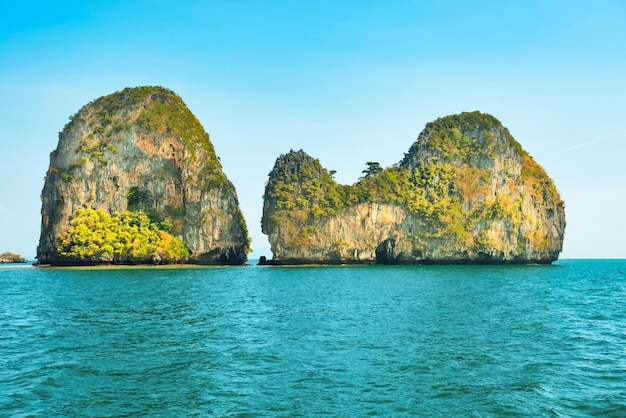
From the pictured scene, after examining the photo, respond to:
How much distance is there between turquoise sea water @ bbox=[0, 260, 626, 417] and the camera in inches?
588

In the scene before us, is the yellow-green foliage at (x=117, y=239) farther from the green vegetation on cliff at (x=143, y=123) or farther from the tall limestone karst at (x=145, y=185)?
the green vegetation on cliff at (x=143, y=123)

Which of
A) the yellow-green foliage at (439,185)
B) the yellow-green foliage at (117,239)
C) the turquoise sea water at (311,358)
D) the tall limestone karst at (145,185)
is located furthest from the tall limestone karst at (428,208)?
the turquoise sea water at (311,358)

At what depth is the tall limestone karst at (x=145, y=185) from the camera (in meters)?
98.5

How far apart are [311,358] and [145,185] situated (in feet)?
315

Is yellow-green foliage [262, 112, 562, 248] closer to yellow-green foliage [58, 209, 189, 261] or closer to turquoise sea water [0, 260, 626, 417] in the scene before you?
yellow-green foliage [58, 209, 189, 261]

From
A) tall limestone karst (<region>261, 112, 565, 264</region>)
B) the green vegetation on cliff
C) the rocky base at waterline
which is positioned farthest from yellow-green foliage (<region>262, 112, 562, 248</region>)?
the rocky base at waterline

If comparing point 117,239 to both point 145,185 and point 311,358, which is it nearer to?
point 145,185

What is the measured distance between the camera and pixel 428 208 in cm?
11388

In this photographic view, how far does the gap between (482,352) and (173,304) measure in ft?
79.8

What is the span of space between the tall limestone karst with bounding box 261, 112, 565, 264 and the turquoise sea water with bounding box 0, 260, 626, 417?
7070cm

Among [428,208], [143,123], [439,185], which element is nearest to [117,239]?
[143,123]

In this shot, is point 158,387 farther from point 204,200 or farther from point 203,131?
point 203,131

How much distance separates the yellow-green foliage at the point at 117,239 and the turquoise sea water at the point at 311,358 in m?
53.1

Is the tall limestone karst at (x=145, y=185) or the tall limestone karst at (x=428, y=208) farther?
the tall limestone karst at (x=428, y=208)
